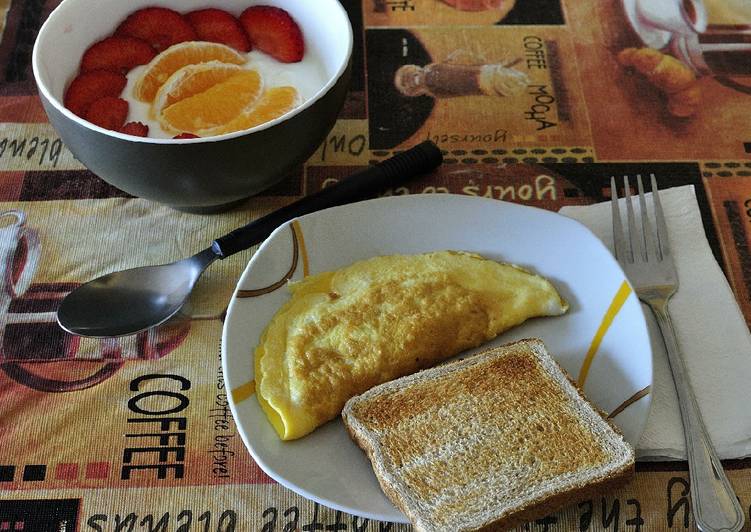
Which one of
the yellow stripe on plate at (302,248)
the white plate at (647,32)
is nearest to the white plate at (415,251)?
the yellow stripe on plate at (302,248)

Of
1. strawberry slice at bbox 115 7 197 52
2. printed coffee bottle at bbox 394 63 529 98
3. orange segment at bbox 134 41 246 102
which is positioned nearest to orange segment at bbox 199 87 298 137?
orange segment at bbox 134 41 246 102

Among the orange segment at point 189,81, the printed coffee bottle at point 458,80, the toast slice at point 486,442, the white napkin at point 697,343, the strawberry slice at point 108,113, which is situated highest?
the orange segment at point 189,81

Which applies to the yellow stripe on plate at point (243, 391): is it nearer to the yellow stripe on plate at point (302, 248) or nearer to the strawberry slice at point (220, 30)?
the yellow stripe on plate at point (302, 248)

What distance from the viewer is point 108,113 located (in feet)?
4.54

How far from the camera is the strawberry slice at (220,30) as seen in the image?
5.04 ft

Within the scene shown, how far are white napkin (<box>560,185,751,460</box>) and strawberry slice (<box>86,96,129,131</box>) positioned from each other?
0.76m

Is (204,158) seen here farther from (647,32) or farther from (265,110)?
(647,32)

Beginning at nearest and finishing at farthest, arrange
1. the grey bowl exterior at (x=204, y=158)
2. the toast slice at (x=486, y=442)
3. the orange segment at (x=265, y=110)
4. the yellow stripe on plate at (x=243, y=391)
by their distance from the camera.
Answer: the toast slice at (x=486, y=442), the yellow stripe on plate at (x=243, y=391), the grey bowl exterior at (x=204, y=158), the orange segment at (x=265, y=110)

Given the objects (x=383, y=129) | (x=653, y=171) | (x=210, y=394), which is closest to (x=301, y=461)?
(x=210, y=394)

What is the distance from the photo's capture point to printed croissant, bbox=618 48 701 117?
1.70m

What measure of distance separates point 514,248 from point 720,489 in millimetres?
464

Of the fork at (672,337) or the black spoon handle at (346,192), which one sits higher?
the black spoon handle at (346,192)

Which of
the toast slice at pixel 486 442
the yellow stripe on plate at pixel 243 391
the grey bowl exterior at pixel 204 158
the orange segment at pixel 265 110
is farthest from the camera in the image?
the orange segment at pixel 265 110

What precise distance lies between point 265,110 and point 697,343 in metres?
0.77
